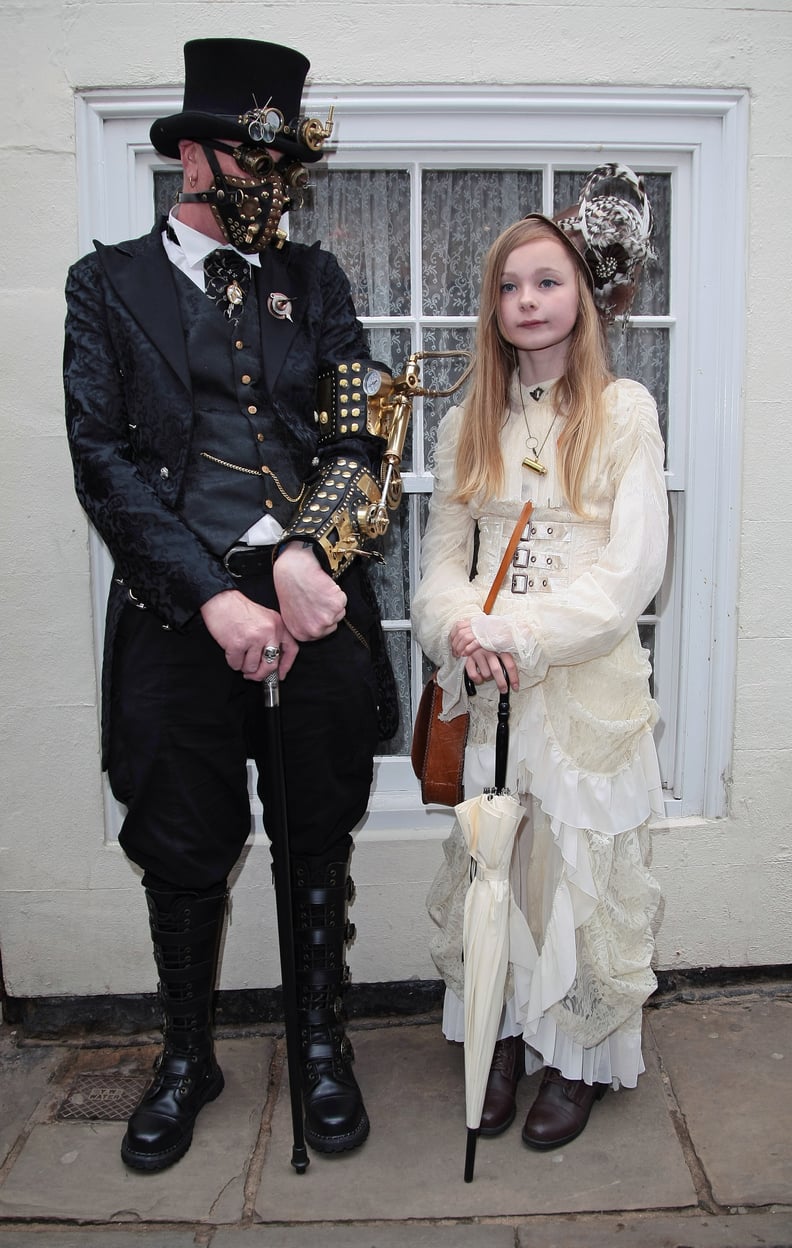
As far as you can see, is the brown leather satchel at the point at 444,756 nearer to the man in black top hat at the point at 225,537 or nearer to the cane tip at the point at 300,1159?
the man in black top hat at the point at 225,537

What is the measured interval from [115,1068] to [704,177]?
2770 millimetres

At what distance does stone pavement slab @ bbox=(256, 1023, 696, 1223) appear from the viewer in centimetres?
210

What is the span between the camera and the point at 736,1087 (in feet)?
8.11

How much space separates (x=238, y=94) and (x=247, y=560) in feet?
2.91

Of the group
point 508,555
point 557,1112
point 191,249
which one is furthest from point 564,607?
point 557,1112

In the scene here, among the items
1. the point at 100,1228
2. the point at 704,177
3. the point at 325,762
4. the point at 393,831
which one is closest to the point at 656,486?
the point at 325,762

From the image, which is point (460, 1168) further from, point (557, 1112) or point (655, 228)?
point (655, 228)

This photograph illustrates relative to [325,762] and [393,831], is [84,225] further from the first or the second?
[393,831]

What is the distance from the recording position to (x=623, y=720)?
2.17 m

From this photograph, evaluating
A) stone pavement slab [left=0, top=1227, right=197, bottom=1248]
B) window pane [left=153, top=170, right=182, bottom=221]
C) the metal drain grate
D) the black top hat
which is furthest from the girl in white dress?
window pane [left=153, top=170, right=182, bottom=221]

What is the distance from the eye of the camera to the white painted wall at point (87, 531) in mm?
2525

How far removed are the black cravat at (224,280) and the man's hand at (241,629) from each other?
59 cm

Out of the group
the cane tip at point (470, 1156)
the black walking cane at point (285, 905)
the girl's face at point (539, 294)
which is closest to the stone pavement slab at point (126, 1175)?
the black walking cane at point (285, 905)

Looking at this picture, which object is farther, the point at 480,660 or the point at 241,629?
the point at 480,660
